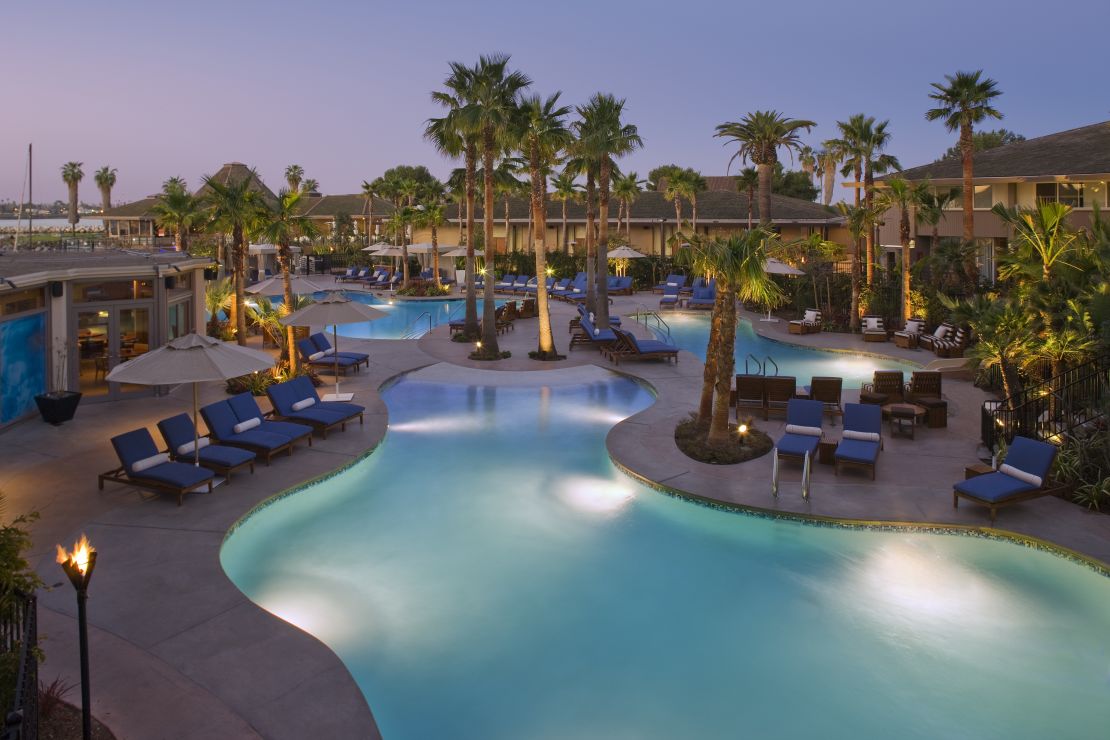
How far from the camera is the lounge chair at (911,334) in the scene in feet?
79.7

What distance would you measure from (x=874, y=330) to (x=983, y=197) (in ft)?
37.6

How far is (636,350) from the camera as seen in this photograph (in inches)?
870

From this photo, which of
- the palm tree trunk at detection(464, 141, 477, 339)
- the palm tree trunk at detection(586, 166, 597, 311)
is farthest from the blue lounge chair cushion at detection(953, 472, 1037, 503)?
the palm tree trunk at detection(586, 166, 597, 311)

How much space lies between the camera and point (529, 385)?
66.9ft

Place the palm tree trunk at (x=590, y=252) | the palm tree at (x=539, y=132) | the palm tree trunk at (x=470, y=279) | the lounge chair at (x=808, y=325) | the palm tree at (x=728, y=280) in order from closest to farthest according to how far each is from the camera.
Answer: the palm tree at (x=728, y=280), the palm tree at (x=539, y=132), the palm tree trunk at (x=470, y=279), the lounge chair at (x=808, y=325), the palm tree trunk at (x=590, y=252)

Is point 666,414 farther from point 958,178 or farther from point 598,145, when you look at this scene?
point 958,178

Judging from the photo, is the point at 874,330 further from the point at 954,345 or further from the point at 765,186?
Result: the point at 765,186

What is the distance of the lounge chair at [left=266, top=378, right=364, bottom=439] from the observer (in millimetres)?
14242

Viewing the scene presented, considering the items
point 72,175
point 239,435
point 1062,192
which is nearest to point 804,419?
point 239,435

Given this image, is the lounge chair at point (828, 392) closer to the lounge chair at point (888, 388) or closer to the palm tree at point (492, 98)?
the lounge chair at point (888, 388)

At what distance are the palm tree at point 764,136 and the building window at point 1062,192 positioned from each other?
956 cm

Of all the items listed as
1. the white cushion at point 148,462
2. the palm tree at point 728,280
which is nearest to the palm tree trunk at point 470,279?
the palm tree at point 728,280

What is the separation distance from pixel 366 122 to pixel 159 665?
100422 millimetres

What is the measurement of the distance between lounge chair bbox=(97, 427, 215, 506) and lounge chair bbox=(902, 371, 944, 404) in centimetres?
1294
